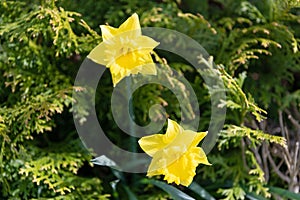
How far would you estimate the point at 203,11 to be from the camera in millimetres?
1418

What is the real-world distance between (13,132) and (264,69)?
70 cm

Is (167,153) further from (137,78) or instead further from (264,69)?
(264,69)

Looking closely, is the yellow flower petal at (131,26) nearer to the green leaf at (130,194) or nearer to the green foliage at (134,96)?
the green foliage at (134,96)

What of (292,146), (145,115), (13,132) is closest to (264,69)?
(292,146)

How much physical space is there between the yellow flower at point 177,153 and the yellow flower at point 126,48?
143 millimetres

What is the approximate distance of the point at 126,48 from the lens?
37.9 inches

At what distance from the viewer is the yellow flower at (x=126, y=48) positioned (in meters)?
0.96

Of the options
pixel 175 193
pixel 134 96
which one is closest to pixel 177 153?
pixel 175 193

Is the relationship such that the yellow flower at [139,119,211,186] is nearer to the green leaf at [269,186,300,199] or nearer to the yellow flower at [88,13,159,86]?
the yellow flower at [88,13,159,86]

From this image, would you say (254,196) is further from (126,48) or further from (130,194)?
(126,48)

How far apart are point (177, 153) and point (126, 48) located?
23 centimetres

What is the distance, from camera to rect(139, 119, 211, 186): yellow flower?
3.02 ft

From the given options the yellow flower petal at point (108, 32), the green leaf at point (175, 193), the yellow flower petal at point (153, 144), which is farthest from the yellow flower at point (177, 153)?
the yellow flower petal at point (108, 32)

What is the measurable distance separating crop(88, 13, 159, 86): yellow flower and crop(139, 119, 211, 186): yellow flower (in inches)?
5.6
